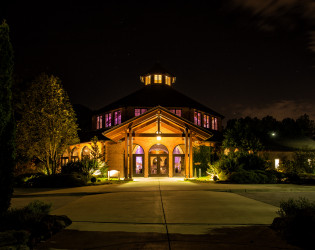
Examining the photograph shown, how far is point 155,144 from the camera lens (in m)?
→ 30.3

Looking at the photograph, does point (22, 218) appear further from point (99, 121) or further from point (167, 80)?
point (167, 80)

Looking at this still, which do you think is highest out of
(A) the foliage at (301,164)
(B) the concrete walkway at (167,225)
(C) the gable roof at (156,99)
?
(C) the gable roof at (156,99)

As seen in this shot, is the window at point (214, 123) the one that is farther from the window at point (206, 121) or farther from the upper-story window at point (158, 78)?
the upper-story window at point (158, 78)

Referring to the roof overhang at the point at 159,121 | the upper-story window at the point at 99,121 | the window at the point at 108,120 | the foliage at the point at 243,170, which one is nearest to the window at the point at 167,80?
the window at the point at 108,120

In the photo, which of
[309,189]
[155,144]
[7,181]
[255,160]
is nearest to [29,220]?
[7,181]

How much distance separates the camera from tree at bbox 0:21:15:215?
7.04m

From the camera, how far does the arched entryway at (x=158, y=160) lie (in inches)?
1179

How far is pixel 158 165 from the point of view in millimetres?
30031

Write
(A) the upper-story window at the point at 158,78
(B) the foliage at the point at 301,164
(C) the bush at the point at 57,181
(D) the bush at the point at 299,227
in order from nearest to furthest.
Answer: (D) the bush at the point at 299,227
(C) the bush at the point at 57,181
(B) the foliage at the point at 301,164
(A) the upper-story window at the point at 158,78

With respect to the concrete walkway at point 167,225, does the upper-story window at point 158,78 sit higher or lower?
higher

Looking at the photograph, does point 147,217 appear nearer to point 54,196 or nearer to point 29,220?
point 29,220

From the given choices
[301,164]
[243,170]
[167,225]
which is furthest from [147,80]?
[167,225]

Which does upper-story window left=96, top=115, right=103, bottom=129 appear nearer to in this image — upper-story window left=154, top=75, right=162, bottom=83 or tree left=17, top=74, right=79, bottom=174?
upper-story window left=154, top=75, right=162, bottom=83

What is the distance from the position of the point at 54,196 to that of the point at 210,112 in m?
25.3
